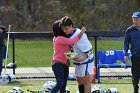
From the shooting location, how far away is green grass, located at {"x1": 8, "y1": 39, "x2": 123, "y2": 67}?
21.7 metres

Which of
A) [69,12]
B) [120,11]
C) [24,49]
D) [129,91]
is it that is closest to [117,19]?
[120,11]

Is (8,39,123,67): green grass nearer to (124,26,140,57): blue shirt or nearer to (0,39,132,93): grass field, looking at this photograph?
(0,39,132,93): grass field

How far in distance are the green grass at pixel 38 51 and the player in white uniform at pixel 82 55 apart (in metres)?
10.3

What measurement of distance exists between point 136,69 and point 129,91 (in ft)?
6.99

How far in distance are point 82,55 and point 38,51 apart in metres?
18.4

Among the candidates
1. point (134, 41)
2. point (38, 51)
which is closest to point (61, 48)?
point (134, 41)

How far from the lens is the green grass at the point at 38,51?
21.7 metres

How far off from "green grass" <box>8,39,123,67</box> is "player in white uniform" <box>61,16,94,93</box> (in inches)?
406

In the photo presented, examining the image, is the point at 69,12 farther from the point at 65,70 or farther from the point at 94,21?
the point at 65,70

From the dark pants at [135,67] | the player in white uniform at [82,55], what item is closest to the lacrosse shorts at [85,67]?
the player in white uniform at [82,55]

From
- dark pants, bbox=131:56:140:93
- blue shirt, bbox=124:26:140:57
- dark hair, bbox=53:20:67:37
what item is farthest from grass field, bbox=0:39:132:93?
dark hair, bbox=53:20:67:37

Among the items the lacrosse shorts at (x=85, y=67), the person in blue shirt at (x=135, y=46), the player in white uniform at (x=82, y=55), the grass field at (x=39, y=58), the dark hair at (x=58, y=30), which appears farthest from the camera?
the grass field at (x=39, y=58)

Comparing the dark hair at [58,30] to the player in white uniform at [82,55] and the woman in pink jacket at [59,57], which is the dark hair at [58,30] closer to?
the woman in pink jacket at [59,57]

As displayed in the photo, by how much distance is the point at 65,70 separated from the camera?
980 centimetres
